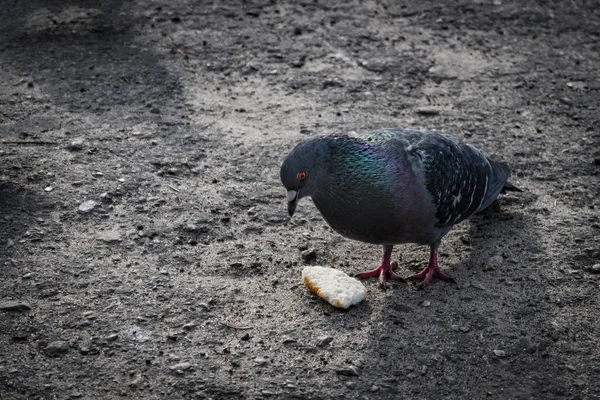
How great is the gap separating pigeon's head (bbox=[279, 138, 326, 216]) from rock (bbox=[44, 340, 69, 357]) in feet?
4.25

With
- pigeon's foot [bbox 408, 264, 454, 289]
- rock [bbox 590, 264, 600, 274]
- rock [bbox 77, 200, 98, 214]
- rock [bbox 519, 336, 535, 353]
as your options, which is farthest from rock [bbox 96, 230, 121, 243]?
rock [bbox 590, 264, 600, 274]

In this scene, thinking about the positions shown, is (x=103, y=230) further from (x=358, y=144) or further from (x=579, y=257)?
(x=579, y=257)

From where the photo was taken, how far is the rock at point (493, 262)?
181 inches

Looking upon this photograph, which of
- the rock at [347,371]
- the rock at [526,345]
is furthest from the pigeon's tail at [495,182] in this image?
the rock at [347,371]

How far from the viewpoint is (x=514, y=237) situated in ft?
15.9

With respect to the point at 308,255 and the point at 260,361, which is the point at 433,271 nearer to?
the point at 308,255

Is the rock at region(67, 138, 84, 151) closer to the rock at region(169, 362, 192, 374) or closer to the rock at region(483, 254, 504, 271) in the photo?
the rock at region(169, 362, 192, 374)

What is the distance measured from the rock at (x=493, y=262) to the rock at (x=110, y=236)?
2.11 meters

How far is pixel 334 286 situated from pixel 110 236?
1.37 metres

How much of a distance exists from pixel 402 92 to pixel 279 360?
10.3ft

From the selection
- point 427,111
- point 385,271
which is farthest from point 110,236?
point 427,111

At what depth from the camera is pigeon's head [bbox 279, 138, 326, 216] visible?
4043mm

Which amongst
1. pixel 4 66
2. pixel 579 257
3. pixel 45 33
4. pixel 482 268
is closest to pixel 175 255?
pixel 482 268

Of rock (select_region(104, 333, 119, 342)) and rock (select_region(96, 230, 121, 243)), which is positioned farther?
rock (select_region(96, 230, 121, 243))
